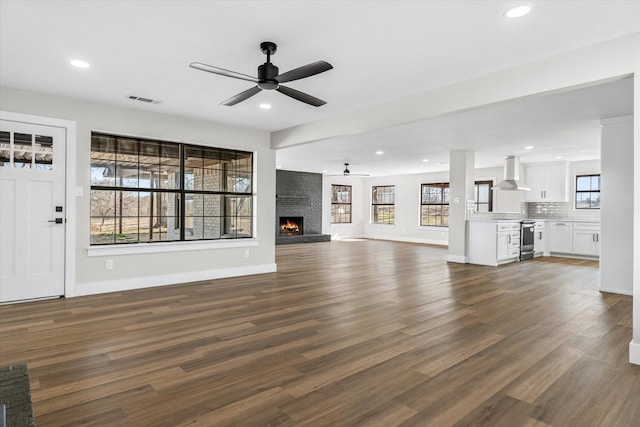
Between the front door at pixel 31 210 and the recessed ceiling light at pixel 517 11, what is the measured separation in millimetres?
4880

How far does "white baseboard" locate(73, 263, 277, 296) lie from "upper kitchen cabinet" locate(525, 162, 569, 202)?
711cm

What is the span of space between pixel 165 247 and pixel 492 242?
6.14 meters

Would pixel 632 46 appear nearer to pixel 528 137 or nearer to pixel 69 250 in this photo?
pixel 528 137

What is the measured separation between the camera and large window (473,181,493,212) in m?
10.7

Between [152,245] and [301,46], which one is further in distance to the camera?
[152,245]

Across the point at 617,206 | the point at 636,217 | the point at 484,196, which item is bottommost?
the point at 636,217

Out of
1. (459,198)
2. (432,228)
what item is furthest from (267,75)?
(432,228)

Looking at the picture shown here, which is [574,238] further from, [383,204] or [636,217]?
[636,217]

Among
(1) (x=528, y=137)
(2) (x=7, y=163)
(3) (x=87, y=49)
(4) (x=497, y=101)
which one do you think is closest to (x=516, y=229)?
(1) (x=528, y=137)

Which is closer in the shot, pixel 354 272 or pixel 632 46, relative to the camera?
pixel 632 46

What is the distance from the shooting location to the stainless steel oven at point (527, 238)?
8.30 metres

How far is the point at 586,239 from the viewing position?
8469 millimetres

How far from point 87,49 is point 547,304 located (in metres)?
5.44

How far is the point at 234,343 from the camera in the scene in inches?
120
